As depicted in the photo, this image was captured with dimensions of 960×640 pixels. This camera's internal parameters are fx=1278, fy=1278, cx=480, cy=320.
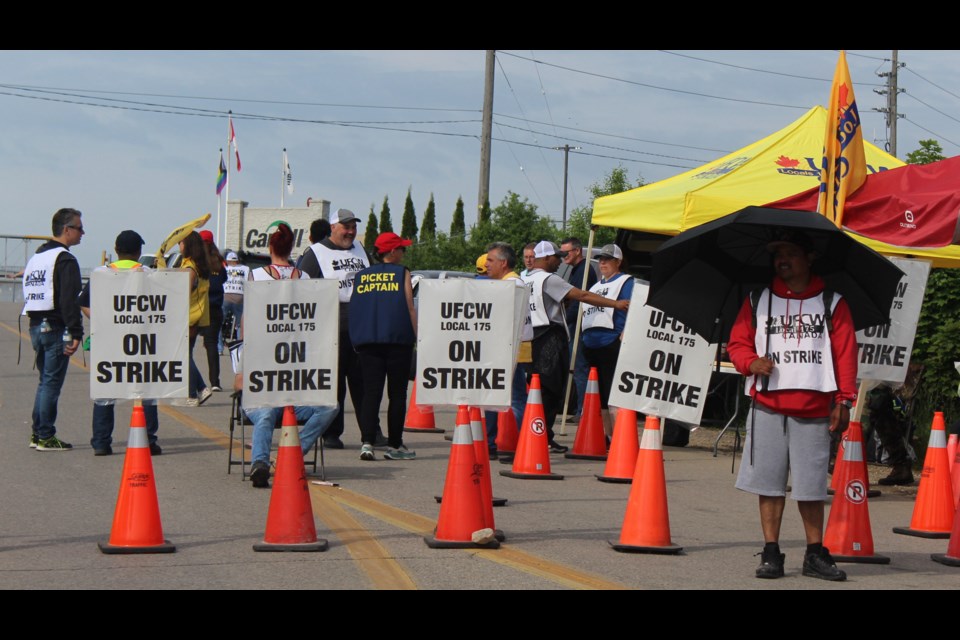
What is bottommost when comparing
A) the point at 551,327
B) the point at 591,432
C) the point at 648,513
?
the point at 648,513

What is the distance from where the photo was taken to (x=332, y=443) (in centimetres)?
1320

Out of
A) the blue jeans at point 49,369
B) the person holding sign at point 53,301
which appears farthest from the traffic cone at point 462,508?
the blue jeans at point 49,369

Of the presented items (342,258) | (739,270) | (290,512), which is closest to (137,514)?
(290,512)

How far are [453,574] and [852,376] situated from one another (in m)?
2.60

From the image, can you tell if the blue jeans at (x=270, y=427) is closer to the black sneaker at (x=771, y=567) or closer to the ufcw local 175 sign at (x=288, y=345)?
the ufcw local 175 sign at (x=288, y=345)

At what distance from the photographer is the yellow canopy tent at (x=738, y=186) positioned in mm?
12844

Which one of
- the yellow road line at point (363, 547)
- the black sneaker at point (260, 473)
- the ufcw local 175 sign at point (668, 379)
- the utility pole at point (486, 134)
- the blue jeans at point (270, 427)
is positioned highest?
the utility pole at point (486, 134)

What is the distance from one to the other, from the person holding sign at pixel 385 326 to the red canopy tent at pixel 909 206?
13.5ft

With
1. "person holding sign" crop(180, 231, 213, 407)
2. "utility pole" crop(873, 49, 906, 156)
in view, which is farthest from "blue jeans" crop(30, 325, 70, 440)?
"utility pole" crop(873, 49, 906, 156)

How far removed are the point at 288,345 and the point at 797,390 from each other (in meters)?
3.65

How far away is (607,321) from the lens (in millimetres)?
13664

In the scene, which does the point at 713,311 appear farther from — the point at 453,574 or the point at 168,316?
the point at 168,316

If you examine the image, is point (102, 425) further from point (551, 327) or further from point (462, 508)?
point (462, 508)

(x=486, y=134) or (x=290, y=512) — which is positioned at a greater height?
(x=486, y=134)
